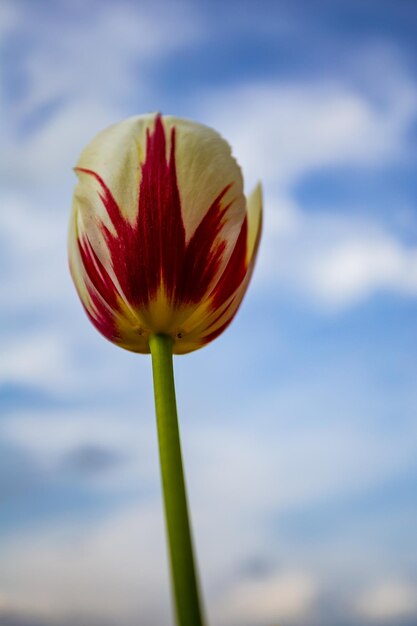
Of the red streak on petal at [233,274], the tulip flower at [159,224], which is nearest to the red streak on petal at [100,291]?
the tulip flower at [159,224]

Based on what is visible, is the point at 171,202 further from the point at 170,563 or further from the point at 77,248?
the point at 170,563

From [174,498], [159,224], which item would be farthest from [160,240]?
[174,498]

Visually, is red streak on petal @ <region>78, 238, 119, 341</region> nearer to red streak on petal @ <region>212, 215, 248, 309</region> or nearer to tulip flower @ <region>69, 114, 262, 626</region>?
tulip flower @ <region>69, 114, 262, 626</region>

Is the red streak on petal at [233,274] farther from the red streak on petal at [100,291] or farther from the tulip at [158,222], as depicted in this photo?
the red streak on petal at [100,291]

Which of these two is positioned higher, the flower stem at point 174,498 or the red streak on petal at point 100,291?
the red streak on petal at point 100,291

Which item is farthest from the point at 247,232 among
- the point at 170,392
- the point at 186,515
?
the point at 186,515

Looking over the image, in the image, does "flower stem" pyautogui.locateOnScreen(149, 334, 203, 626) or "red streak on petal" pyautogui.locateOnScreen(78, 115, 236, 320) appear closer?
"flower stem" pyautogui.locateOnScreen(149, 334, 203, 626)

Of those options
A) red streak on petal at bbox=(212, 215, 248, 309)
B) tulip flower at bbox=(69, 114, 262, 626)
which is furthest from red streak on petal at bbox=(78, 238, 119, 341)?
red streak on petal at bbox=(212, 215, 248, 309)

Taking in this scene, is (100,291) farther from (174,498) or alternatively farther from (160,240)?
(174,498)
